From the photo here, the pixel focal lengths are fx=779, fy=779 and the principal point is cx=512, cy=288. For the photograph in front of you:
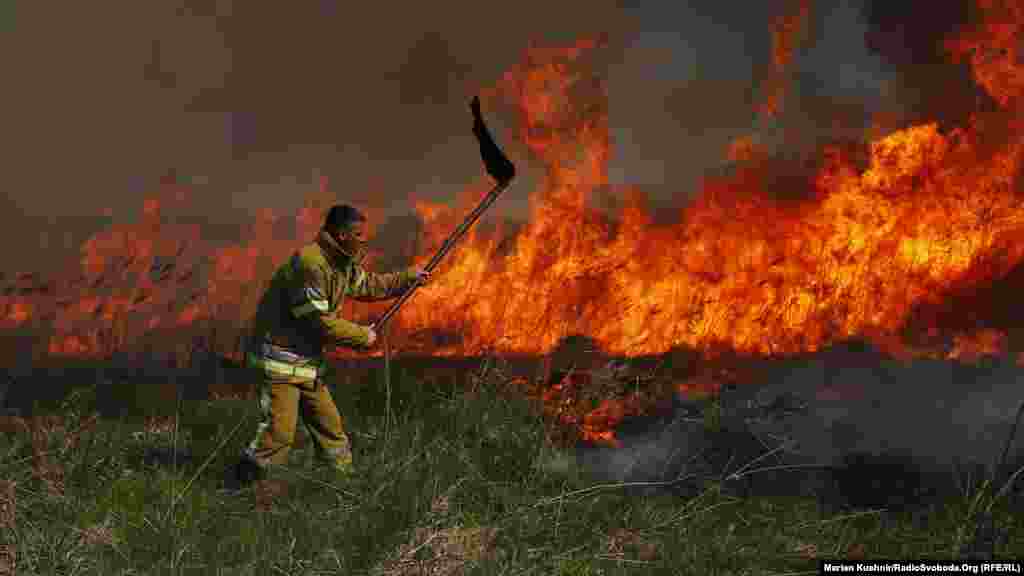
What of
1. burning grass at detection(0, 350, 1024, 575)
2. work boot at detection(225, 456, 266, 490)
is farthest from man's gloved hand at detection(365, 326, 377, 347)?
work boot at detection(225, 456, 266, 490)

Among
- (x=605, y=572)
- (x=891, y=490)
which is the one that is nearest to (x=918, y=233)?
(x=891, y=490)

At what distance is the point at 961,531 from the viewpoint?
370 centimetres

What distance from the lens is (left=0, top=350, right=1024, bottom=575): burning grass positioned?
3555 mm

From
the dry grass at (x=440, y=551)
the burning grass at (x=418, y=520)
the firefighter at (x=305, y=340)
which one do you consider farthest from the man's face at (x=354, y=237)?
the dry grass at (x=440, y=551)

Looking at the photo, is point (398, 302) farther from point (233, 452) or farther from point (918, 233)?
point (918, 233)

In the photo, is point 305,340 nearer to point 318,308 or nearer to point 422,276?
point 318,308

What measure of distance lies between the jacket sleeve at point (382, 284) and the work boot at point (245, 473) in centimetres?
142

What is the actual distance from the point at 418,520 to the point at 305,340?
2341 millimetres

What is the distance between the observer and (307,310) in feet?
18.0

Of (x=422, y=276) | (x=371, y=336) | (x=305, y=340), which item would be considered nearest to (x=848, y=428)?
(x=422, y=276)

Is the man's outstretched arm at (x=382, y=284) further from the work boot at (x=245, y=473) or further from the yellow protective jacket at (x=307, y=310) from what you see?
the work boot at (x=245, y=473)

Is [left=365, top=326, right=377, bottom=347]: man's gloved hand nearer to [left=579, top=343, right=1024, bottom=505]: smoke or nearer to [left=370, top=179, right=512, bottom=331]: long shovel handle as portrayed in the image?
[left=370, top=179, right=512, bottom=331]: long shovel handle

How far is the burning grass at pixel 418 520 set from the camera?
3.55 metres

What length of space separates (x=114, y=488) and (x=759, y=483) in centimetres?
510
